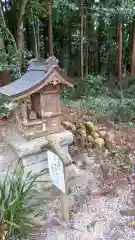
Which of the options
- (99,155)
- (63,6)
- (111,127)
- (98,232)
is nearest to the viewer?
(98,232)

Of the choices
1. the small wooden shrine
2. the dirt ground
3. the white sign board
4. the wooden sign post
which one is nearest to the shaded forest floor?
the dirt ground

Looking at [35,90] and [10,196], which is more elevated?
[35,90]

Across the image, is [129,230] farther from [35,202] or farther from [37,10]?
[37,10]

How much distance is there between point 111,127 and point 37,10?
4.15 metres

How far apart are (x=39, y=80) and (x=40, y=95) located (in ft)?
0.80

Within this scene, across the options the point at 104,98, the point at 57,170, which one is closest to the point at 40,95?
the point at 57,170

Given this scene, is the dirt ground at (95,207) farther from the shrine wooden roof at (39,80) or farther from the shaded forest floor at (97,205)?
the shrine wooden roof at (39,80)

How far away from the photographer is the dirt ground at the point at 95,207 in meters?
2.97

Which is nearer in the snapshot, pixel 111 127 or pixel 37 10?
pixel 111 127

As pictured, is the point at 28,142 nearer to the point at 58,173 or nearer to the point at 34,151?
the point at 34,151

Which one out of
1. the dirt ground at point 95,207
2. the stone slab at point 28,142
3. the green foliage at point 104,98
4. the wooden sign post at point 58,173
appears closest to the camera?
the wooden sign post at point 58,173

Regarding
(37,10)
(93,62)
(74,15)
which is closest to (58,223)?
(37,10)

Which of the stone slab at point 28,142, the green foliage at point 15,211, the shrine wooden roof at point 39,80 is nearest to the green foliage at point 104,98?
the stone slab at point 28,142

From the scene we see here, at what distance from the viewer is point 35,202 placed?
3432 mm
